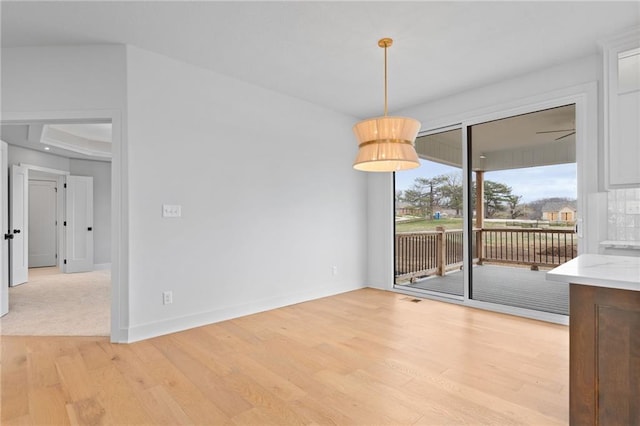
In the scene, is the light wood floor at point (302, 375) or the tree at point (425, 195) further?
the tree at point (425, 195)

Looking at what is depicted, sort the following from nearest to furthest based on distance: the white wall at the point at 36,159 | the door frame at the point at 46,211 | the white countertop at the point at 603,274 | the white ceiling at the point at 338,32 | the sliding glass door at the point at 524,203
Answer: the white countertop at the point at 603,274 → the white ceiling at the point at 338,32 → the sliding glass door at the point at 524,203 → the white wall at the point at 36,159 → the door frame at the point at 46,211

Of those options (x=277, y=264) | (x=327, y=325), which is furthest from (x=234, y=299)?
(x=327, y=325)

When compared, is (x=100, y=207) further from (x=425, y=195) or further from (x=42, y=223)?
(x=425, y=195)

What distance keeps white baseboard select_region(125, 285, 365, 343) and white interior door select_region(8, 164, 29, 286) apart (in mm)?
3858

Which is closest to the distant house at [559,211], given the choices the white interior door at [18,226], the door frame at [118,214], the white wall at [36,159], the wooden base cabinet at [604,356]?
the wooden base cabinet at [604,356]

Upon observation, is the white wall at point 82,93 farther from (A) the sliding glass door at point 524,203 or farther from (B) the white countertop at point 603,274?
(A) the sliding glass door at point 524,203

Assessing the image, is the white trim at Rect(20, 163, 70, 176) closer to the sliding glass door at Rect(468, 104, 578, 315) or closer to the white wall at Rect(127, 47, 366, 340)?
the white wall at Rect(127, 47, 366, 340)

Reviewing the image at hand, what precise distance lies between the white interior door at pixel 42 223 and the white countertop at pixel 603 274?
31.7 feet

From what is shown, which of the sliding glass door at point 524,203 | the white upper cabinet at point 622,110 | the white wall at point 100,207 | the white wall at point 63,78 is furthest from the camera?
the white wall at point 100,207

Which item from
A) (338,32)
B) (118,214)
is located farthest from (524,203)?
(118,214)

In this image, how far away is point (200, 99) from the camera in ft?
11.6

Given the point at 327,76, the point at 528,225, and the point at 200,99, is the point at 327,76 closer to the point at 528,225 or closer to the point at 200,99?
the point at 200,99

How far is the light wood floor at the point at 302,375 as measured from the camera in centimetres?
191

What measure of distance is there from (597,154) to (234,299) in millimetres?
4070
